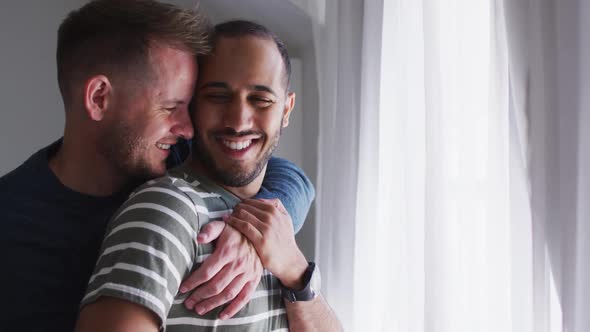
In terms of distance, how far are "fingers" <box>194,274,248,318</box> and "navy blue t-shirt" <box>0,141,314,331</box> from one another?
0.27 metres

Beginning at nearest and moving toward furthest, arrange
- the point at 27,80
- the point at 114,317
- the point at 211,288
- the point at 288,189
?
the point at 114,317 < the point at 211,288 < the point at 288,189 < the point at 27,80

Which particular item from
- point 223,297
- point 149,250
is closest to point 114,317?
point 149,250

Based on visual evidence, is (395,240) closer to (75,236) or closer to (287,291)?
(287,291)

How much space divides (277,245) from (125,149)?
0.38m

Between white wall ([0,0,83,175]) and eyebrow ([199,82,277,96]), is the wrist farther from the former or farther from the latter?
white wall ([0,0,83,175])

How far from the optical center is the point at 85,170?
4.12ft

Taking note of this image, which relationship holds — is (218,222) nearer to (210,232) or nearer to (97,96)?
(210,232)

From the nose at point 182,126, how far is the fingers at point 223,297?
14.0 inches

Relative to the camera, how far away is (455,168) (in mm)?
1596

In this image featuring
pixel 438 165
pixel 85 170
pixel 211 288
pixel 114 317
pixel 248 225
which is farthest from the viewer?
pixel 438 165

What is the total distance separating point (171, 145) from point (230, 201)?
0.25 meters

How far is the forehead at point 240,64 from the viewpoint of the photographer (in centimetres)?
127

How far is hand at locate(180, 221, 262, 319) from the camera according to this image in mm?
1043

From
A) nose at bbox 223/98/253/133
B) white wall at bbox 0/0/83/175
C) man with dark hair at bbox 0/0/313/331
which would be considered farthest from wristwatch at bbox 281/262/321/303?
white wall at bbox 0/0/83/175
